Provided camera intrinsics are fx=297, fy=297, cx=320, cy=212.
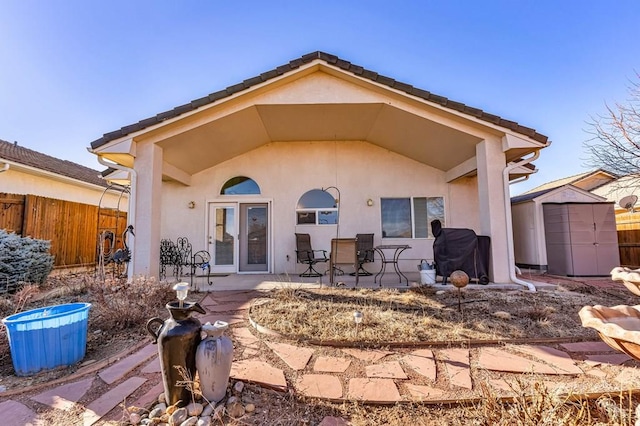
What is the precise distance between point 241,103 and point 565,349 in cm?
601

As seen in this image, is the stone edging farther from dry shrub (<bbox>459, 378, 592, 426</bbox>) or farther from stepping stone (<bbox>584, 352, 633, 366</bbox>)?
stepping stone (<bbox>584, 352, 633, 366</bbox>)

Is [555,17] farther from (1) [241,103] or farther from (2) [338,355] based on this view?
(2) [338,355]

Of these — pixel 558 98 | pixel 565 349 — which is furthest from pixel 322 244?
pixel 558 98

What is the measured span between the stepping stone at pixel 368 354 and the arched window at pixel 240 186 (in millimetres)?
5823

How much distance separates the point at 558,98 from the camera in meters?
8.43

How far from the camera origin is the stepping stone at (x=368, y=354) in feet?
8.80

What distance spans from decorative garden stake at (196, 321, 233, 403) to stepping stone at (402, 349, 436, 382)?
1.53 meters

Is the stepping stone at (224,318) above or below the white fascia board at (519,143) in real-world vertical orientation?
below

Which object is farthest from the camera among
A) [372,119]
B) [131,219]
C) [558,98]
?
[558,98]

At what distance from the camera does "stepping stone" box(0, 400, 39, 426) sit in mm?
1880

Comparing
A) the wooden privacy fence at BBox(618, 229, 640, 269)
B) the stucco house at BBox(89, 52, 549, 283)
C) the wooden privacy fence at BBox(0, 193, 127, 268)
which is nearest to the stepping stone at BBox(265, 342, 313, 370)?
the stucco house at BBox(89, 52, 549, 283)

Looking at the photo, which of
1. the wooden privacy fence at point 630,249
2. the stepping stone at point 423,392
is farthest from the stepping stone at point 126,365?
the wooden privacy fence at point 630,249

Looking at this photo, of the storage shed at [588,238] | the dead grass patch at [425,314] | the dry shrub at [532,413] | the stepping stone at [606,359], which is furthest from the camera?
the storage shed at [588,238]

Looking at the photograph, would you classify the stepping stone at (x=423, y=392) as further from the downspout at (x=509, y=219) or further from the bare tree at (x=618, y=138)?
the bare tree at (x=618, y=138)
